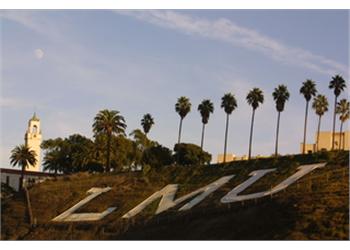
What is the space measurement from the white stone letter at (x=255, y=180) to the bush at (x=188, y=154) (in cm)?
2929

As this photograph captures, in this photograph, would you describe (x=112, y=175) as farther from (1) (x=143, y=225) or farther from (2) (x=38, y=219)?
(1) (x=143, y=225)

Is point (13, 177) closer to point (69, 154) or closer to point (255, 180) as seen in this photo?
point (69, 154)

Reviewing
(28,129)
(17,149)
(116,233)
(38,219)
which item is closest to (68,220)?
(38,219)

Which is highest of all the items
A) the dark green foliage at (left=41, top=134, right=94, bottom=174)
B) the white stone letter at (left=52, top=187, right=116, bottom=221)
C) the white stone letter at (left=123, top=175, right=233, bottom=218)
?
the dark green foliage at (left=41, top=134, right=94, bottom=174)

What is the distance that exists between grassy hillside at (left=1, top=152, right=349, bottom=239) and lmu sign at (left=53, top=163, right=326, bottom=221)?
1019 mm

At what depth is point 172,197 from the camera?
80125 millimetres

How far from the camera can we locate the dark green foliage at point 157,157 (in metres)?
108

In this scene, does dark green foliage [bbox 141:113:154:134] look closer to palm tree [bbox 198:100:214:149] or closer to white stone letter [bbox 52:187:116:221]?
palm tree [bbox 198:100:214:149]

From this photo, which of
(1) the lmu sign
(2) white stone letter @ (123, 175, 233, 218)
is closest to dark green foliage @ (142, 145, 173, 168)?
(2) white stone letter @ (123, 175, 233, 218)

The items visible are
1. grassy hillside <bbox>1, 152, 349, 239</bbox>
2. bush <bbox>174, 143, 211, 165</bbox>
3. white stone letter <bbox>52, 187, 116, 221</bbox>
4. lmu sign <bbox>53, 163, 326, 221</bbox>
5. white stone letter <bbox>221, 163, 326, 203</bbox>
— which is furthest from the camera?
bush <bbox>174, 143, 211, 165</bbox>

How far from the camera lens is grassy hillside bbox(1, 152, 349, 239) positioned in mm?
55469

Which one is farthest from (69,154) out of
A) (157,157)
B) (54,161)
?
(157,157)

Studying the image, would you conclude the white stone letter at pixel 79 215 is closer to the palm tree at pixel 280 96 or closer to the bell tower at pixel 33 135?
the palm tree at pixel 280 96

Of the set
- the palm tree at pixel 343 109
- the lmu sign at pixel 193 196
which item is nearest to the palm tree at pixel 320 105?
the palm tree at pixel 343 109
